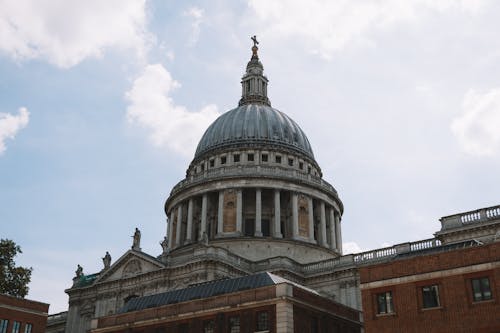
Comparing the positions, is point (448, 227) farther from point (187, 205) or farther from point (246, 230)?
point (187, 205)

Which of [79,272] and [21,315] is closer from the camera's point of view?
[21,315]

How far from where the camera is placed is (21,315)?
56.8m

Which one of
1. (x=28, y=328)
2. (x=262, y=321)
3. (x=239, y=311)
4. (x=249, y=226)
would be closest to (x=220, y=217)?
(x=249, y=226)

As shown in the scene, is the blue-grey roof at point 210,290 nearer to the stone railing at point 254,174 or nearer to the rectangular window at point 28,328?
the rectangular window at point 28,328

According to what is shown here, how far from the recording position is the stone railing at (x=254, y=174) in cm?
8088

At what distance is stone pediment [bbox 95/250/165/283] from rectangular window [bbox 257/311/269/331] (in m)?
27.0

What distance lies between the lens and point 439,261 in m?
36.1

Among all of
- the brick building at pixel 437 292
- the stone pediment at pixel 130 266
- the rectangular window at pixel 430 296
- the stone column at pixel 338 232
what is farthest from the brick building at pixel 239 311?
the stone column at pixel 338 232

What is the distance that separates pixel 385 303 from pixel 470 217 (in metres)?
21.1

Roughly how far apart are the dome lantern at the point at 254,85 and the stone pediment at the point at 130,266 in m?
39.4

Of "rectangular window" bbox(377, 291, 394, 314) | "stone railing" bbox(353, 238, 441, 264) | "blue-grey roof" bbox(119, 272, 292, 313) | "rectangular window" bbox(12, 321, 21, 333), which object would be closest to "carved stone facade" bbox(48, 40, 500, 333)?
"stone railing" bbox(353, 238, 441, 264)

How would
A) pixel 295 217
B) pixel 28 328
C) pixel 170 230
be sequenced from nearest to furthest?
pixel 28 328 → pixel 295 217 → pixel 170 230

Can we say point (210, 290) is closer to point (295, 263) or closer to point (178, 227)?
point (295, 263)

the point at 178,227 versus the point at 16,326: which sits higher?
the point at 178,227
